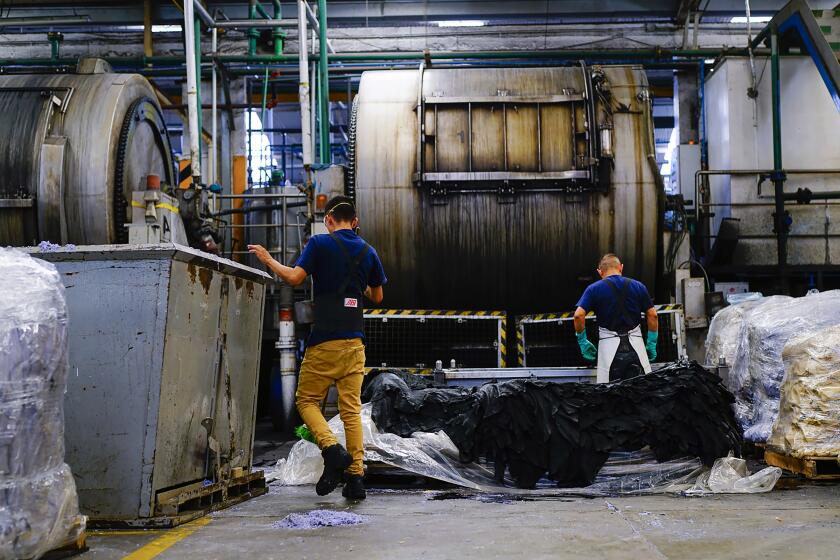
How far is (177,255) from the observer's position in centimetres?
396

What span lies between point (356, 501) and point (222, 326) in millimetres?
1306

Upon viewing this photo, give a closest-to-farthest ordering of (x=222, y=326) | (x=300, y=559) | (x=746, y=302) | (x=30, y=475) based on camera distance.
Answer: (x=30, y=475) < (x=300, y=559) < (x=222, y=326) < (x=746, y=302)

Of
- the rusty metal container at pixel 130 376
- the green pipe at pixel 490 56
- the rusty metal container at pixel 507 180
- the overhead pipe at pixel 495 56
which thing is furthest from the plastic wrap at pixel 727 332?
the rusty metal container at pixel 130 376

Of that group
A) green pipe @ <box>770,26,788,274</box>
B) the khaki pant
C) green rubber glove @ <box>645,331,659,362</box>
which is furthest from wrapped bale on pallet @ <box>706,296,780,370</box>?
the khaki pant

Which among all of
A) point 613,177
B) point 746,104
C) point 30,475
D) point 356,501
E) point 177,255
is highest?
point 746,104

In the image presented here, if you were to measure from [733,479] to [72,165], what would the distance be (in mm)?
6997

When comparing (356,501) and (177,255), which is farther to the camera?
(356,501)

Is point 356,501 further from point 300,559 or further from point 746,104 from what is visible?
point 746,104

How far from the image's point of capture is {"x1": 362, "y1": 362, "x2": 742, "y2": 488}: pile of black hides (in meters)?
5.26

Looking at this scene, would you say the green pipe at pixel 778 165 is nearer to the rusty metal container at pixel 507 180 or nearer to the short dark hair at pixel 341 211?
the rusty metal container at pixel 507 180

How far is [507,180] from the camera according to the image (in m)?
8.81

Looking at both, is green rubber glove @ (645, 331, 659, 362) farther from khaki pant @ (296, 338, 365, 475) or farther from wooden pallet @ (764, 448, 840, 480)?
khaki pant @ (296, 338, 365, 475)

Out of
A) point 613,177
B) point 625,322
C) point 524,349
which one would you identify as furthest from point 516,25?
point 625,322

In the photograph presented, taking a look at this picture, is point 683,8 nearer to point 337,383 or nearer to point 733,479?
point 733,479
